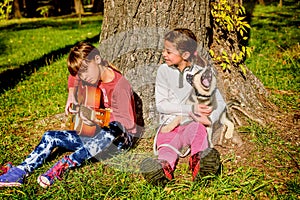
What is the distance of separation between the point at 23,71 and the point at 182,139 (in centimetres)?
452

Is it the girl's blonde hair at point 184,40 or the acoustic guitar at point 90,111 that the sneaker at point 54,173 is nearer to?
the acoustic guitar at point 90,111

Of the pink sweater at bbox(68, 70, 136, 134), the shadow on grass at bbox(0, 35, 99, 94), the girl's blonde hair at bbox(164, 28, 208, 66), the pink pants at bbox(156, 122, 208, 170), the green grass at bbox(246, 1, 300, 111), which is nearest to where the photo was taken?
the pink pants at bbox(156, 122, 208, 170)

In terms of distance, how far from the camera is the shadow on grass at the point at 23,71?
19.2 ft

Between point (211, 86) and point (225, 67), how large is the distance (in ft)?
1.98

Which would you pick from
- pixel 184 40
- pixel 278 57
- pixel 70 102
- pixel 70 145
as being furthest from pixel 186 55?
pixel 278 57

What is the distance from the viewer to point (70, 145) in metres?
3.15

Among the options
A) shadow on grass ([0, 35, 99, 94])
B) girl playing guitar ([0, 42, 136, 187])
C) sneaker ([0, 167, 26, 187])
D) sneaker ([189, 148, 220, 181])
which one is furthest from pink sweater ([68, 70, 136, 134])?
shadow on grass ([0, 35, 99, 94])

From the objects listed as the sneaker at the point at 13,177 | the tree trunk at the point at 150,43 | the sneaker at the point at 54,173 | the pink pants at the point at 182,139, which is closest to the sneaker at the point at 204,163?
the pink pants at the point at 182,139

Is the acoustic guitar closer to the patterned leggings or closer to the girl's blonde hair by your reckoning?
the patterned leggings

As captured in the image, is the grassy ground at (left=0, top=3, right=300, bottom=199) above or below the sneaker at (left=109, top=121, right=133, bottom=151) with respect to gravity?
below

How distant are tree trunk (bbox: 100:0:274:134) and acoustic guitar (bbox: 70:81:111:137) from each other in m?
0.53

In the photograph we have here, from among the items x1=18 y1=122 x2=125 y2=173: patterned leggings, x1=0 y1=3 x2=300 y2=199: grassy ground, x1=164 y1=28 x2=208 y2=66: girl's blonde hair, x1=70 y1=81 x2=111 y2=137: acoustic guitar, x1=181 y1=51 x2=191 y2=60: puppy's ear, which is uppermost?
x1=164 y1=28 x2=208 y2=66: girl's blonde hair

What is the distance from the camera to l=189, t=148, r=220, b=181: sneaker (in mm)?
2779

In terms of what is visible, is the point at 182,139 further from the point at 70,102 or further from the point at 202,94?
the point at 70,102
